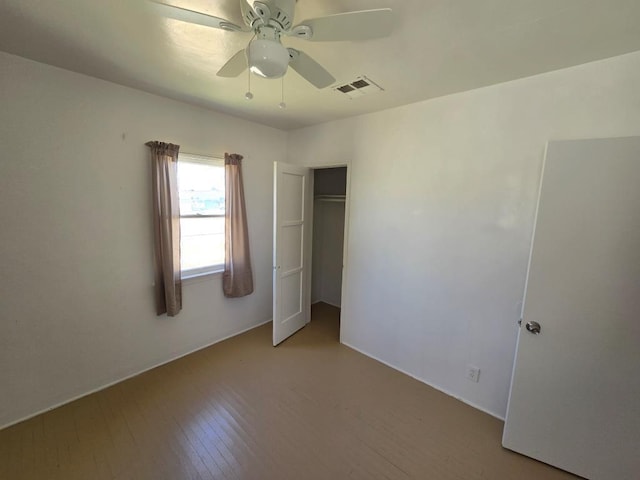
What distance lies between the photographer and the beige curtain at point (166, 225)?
2246 mm

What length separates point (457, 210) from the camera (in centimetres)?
211

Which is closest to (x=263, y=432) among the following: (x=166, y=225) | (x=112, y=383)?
(x=112, y=383)

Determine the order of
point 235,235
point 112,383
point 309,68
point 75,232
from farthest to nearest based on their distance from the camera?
point 235,235 < point 112,383 < point 75,232 < point 309,68

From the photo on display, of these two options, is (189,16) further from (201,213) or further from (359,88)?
(201,213)

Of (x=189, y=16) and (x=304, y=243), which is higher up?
(x=189, y=16)

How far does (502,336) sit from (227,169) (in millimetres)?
2960

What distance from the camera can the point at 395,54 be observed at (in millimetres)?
1530

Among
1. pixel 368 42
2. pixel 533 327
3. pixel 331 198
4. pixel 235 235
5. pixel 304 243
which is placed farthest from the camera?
pixel 331 198

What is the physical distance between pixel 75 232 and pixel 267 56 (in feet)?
6.66

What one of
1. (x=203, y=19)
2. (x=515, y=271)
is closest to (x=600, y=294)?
(x=515, y=271)

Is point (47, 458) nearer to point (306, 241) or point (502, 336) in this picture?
point (306, 241)

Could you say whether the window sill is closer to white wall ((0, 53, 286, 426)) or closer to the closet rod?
white wall ((0, 53, 286, 426))

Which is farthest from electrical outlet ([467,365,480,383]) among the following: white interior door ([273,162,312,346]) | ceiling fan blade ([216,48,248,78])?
ceiling fan blade ([216,48,248,78])

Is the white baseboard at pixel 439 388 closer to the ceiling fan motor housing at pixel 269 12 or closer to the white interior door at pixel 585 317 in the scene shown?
A: the white interior door at pixel 585 317
